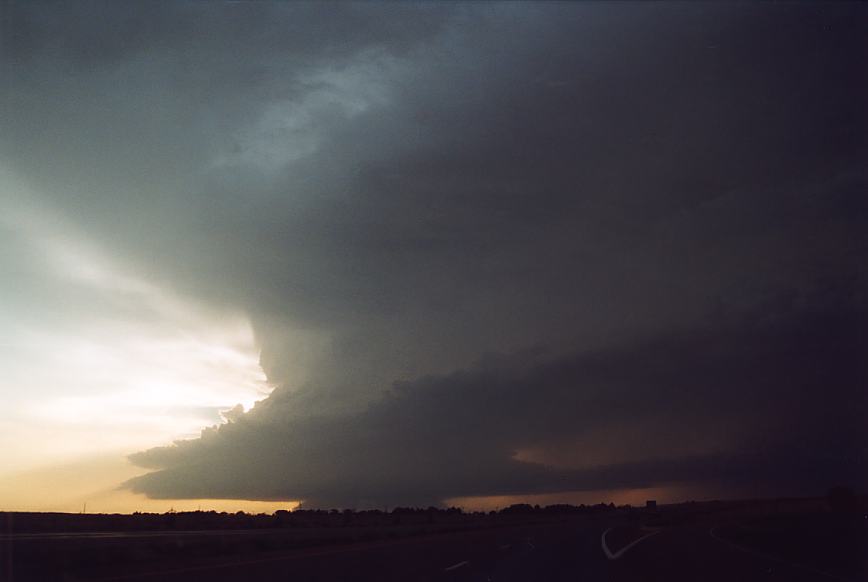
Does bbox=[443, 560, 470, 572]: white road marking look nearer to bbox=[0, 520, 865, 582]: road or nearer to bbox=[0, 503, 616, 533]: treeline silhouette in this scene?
bbox=[0, 520, 865, 582]: road

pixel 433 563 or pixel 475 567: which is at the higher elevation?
pixel 433 563

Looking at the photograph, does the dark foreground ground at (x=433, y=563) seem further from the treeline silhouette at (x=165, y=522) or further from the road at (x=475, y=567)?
the treeline silhouette at (x=165, y=522)

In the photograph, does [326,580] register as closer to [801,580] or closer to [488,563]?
[488,563]

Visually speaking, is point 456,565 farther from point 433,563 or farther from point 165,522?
point 165,522

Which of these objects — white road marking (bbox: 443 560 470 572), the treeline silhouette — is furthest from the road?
the treeline silhouette

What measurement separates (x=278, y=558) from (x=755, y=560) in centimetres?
1757

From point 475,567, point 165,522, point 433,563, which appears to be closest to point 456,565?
point 475,567

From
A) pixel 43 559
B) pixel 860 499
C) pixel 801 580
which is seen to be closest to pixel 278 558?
pixel 43 559

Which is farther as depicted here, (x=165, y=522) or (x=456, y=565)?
(x=165, y=522)

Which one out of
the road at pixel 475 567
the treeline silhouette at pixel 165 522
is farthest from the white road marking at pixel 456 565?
the treeline silhouette at pixel 165 522

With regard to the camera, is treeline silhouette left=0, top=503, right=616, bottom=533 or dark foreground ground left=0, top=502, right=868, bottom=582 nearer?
dark foreground ground left=0, top=502, right=868, bottom=582

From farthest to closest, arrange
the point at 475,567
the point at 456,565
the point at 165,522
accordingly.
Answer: the point at 165,522 → the point at 456,565 → the point at 475,567

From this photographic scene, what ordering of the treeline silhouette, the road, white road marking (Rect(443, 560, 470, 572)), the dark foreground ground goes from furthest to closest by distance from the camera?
the treeline silhouette < white road marking (Rect(443, 560, 470, 572)) < the dark foreground ground < the road

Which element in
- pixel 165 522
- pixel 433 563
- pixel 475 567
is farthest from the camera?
pixel 165 522
